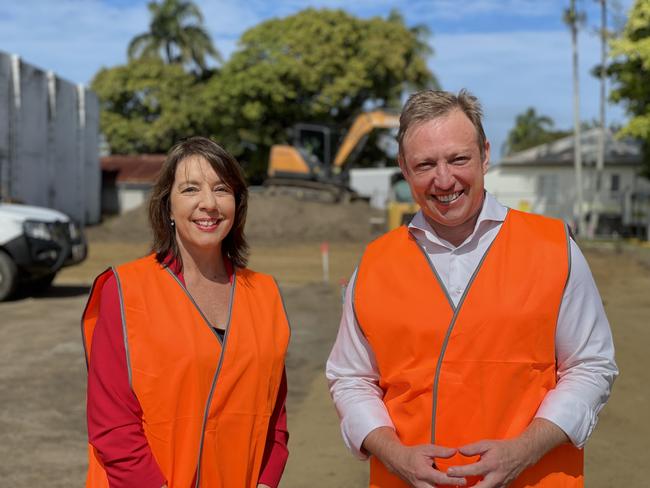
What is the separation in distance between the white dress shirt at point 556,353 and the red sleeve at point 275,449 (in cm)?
32

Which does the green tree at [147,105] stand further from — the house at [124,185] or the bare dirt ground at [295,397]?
the bare dirt ground at [295,397]

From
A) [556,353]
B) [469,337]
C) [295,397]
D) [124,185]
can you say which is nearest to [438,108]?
[469,337]

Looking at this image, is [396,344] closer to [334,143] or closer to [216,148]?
[216,148]

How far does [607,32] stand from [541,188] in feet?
67.3

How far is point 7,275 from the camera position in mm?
13414

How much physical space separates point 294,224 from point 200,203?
28334 mm

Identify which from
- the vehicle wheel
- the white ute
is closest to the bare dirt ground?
the vehicle wheel

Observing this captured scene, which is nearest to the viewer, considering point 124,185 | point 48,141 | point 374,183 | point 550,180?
point 48,141

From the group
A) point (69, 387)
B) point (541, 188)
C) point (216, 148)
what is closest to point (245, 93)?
point (541, 188)

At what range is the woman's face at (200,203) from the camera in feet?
9.23

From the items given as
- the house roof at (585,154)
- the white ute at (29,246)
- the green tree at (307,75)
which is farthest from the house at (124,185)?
the white ute at (29,246)

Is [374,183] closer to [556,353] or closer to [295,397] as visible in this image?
[295,397]

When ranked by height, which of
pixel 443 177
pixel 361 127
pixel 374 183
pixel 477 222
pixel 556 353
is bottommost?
pixel 556 353

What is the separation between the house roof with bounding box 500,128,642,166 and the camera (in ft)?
152
